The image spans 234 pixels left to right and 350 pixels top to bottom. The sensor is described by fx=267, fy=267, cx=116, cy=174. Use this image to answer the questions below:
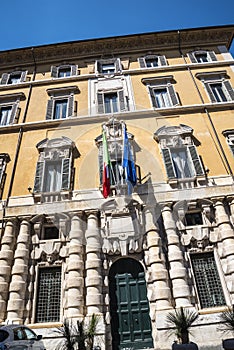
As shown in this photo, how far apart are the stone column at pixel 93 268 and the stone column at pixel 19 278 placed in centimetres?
220

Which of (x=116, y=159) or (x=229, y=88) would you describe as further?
(x=229, y=88)

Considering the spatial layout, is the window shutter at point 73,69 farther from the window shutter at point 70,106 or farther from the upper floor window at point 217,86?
the upper floor window at point 217,86

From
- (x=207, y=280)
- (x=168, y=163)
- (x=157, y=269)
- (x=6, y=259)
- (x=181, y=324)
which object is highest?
(x=168, y=163)

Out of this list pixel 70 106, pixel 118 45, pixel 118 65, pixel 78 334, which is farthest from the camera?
pixel 118 45

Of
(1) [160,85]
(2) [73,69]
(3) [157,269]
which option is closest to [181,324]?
(3) [157,269]

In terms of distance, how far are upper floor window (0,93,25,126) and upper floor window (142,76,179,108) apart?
758cm

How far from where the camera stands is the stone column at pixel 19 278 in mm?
8680

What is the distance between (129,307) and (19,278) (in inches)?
154

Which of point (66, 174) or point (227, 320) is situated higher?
point (66, 174)

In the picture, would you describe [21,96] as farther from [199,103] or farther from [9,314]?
[9,314]

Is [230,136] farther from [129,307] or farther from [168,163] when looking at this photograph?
[129,307]

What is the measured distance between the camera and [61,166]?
40.1ft

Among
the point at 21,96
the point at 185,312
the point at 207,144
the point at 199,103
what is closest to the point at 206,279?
the point at 185,312

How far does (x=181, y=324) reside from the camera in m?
7.31
